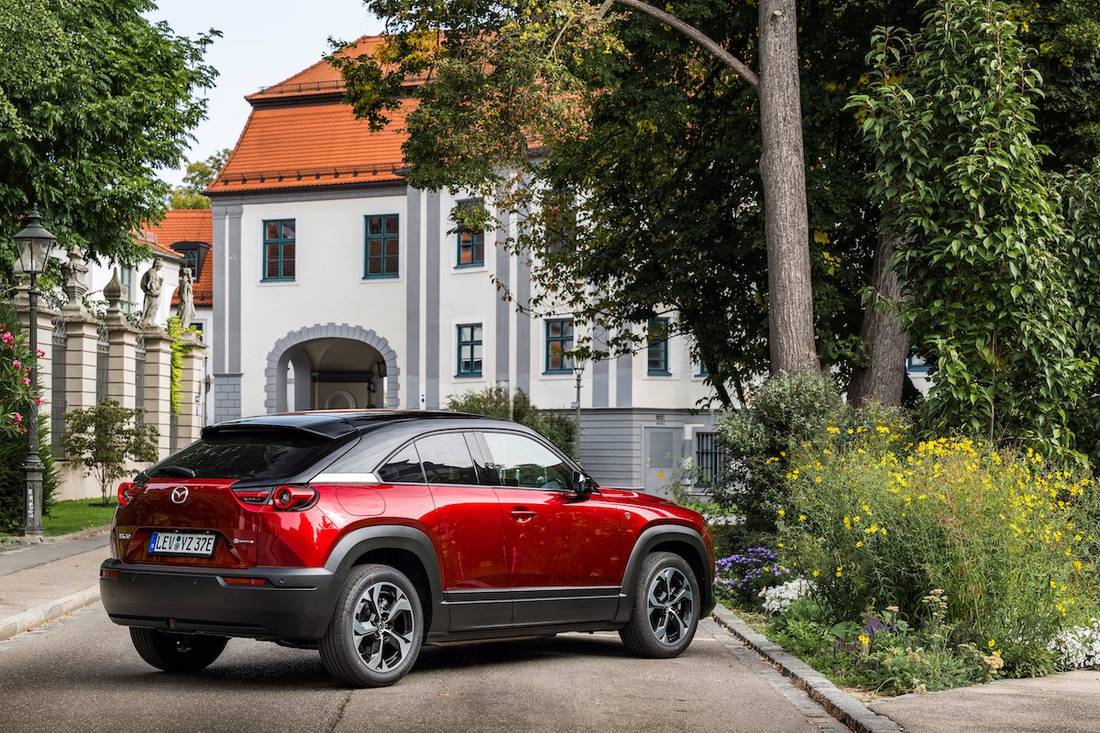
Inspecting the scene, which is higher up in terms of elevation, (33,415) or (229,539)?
(33,415)

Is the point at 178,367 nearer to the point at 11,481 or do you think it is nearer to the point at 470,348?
the point at 470,348

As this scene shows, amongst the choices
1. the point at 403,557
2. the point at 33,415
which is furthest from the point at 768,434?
the point at 33,415

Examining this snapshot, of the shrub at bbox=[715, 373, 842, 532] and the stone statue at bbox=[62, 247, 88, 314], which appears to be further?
the stone statue at bbox=[62, 247, 88, 314]

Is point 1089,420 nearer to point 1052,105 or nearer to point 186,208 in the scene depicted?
point 1052,105

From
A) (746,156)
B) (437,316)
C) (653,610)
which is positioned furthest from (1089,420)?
(437,316)

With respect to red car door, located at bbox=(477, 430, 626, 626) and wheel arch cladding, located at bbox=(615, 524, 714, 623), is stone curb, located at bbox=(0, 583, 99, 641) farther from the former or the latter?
wheel arch cladding, located at bbox=(615, 524, 714, 623)

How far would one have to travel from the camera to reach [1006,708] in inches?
329

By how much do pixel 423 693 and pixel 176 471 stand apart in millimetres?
1974

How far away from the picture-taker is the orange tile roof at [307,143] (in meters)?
55.7

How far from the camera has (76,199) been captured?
27.6 m

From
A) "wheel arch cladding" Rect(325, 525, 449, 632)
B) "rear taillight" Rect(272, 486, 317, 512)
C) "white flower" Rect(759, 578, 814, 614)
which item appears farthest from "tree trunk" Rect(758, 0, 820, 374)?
"rear taillight" Rect(272, 486, 317, 512)

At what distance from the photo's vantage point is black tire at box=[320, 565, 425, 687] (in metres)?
8.62

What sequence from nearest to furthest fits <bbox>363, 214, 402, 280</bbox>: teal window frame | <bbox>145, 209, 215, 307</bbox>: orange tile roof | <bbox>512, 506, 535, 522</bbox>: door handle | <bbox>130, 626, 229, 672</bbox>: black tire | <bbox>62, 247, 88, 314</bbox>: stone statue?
<bbox>130, 626, 229, 672</bbox>: black tire, <bbox>512, 506, 535, 522</bbox>: door handle, <bbox>62, 247, 88, 314</bbox>: stone statue, <bbox>363, 214, 402, 280</bbox>: teal window frame, <bbox>145, 209, 215, 307</bbox>: orange tile roof

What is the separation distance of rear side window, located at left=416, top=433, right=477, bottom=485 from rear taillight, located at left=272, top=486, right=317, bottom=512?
993mm
